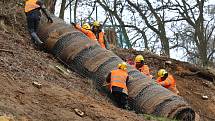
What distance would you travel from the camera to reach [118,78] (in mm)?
9836

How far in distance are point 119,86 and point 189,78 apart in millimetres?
5602

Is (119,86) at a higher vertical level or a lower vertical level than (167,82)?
higher

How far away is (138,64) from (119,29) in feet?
42.7

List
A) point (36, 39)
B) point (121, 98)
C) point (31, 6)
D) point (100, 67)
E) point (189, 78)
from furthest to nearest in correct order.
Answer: point (189, 78), point (31, 6), point (36, 39), point (100, 67), point (121, 98)

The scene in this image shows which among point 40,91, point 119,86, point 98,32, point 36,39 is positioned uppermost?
point 36,39

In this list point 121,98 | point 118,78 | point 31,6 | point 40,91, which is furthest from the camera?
point 31,6

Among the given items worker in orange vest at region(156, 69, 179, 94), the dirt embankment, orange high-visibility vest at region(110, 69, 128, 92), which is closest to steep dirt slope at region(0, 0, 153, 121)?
the dirt embankment

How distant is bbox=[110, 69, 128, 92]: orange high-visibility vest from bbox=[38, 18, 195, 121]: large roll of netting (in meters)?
0.30

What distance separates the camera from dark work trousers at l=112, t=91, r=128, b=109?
9.89m

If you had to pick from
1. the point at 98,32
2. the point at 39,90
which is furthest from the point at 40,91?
the point at 98,32

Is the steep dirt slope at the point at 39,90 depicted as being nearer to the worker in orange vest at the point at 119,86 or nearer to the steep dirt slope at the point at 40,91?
the steep dirt slope at the point at 40,91

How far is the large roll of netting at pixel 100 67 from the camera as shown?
9992 millimetres

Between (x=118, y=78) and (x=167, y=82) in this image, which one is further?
(x=167, y=82)

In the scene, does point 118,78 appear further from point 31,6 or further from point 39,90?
point 31,6
